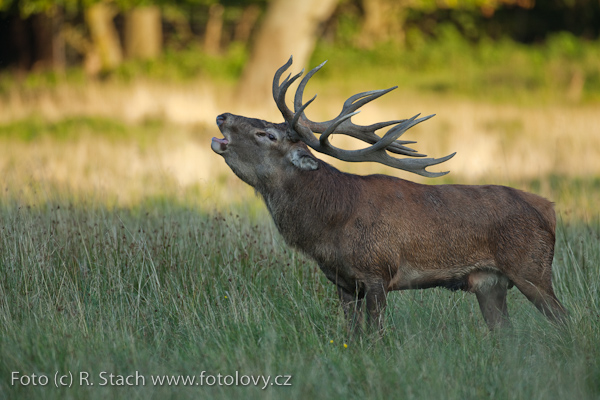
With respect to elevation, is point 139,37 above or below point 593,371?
above

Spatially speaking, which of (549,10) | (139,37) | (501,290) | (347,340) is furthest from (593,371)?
(549,10)

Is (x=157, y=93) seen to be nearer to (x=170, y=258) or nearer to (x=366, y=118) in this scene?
(x=366, y=118)

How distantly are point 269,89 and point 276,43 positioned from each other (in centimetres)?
105

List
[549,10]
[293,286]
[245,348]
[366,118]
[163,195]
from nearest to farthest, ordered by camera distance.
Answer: [245,348]
[293,286]
[163,195]
[366,118]
[549,10]

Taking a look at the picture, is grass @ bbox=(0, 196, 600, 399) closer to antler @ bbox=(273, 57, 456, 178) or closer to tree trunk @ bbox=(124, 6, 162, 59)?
antler @ bbox=(273, 57, 456, 178)

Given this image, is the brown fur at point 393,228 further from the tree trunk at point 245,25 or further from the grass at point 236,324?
the tree trunk at point 245,25

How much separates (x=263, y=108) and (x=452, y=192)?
39.4ft

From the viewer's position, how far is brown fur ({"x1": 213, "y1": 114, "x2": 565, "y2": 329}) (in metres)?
5.14

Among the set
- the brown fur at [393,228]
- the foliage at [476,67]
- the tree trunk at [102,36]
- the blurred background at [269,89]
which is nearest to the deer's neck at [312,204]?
the brown fur at [393,228]

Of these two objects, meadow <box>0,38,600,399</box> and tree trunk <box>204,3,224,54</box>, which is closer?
meadow <box>0,38,600,399</box>

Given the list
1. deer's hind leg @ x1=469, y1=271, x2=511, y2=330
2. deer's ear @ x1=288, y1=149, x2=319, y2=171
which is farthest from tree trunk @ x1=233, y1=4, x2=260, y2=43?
deer's hind leg @ x1=469, y1=271, x2=511, y2=330

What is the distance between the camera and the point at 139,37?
27594 mm

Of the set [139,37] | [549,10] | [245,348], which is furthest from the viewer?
[549,10]

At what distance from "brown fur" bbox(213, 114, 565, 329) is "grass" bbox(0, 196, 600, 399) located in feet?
0.96
